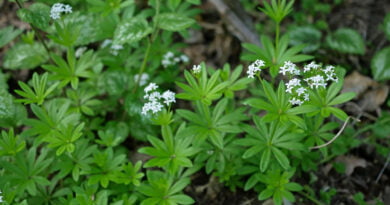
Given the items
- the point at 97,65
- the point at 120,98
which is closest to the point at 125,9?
the point at 97,65

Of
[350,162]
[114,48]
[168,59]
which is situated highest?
[114,48]

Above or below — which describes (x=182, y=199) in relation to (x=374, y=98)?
below

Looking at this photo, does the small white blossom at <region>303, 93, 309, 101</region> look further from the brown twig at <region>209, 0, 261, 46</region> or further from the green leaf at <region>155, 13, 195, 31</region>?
the brown twig at <region>209, 0, 261, 46</region>

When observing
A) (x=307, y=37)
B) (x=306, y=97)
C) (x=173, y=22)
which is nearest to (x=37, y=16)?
(x=173, y=22)

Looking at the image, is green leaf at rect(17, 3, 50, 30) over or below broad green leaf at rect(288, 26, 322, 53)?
below

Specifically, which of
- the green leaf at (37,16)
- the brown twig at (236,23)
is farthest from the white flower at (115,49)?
the brown twig at (236,23)

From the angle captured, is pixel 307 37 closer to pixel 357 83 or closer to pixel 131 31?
pixel 357 83

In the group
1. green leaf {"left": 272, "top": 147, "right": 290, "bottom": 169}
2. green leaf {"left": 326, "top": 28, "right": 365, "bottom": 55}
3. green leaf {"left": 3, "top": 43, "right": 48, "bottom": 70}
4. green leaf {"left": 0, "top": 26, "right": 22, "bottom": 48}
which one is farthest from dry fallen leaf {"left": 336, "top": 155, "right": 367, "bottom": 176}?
green leaf {"left": 0, "top": 26, "right": 22, "bottom": 48}

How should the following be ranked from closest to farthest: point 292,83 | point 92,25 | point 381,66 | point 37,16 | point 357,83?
point 292,83 → point 37,16 → point 92,25 → point 381,66 → point 357,83
